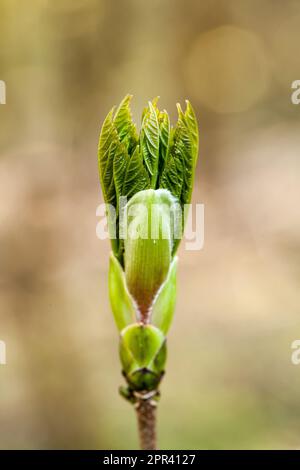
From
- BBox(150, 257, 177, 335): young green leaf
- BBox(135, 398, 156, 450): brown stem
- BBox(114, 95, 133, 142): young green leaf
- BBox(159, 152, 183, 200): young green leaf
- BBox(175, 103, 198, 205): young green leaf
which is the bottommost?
BBox(135, 398, 156, 450): brown stem

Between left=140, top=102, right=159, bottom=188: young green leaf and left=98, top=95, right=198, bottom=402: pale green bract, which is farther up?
left=140, top=102, right=159, bottom=188: young green leaf

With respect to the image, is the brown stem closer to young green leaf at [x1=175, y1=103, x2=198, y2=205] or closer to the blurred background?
young green leaf at [x1=175, y1=103, x2=198, y2=205]

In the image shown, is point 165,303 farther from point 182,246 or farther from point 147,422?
point 182,246

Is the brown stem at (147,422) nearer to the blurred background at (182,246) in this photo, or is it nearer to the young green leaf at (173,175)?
the young green leaf at (173,175)

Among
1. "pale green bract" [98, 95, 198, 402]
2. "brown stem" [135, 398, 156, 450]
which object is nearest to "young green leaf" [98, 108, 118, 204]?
"pale green bract" [98, 95, 198, 402]

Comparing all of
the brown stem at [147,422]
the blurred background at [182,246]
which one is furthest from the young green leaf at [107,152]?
the blurred background at [182,246]
